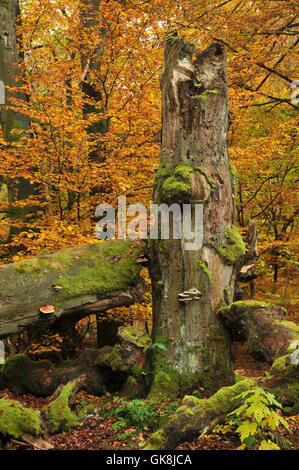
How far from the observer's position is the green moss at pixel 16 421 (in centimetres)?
310

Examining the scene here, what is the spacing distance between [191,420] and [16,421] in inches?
66.9

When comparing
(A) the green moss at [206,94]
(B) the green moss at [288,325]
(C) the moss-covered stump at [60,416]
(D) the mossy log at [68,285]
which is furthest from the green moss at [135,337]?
(A) the green moss at [206,94]

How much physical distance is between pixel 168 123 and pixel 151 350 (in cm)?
313

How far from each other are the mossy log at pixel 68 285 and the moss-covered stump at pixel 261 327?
4.81 ft

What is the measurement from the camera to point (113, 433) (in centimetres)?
371

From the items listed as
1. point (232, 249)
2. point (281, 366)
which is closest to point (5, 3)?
point (232, 249)

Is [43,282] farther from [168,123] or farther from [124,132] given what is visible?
[124,132]

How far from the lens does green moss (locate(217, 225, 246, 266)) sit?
447 centimetres

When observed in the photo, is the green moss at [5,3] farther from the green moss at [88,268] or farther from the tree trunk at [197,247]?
the green moss at [88,268]

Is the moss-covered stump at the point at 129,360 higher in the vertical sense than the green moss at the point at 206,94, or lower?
lower

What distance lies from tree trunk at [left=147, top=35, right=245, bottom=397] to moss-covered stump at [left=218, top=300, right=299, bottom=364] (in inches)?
9.2

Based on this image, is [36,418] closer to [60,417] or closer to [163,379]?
[60,417]
